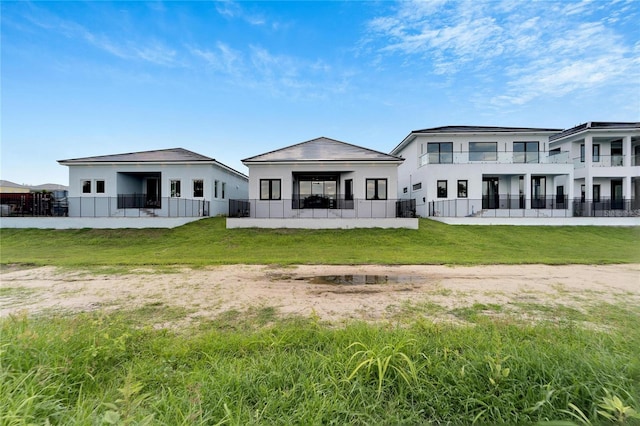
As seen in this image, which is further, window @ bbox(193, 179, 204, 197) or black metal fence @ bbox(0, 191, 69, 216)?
window @ bbox(193, 179, 204, 197)

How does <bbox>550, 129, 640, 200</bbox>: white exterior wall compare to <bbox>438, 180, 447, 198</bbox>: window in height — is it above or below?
above

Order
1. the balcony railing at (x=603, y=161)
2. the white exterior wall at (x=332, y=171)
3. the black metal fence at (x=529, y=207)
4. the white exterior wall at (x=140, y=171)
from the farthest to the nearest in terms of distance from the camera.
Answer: the balcony railing at (x=603, y=161), the black metal fence at (x=529, y=207), the white exterior wall at (x=140, y=171), the white exterior wall at (x=332, y=171)

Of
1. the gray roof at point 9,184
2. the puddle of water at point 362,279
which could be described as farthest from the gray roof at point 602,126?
the gray roof at point 9,184

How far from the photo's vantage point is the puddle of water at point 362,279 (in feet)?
25.7

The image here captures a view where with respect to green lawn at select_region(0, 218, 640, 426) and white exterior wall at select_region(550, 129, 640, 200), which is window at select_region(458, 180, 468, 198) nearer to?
white exterior wall at select_region(550, 129, 640, 200)

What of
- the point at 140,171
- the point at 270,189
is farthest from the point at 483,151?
the point at 140,171

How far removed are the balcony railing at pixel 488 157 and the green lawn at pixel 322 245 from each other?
7213mm

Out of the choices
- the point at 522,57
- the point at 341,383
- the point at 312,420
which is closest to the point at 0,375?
the point at 312,420

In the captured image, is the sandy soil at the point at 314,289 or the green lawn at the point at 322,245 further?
the green lawn at the point at 322,245

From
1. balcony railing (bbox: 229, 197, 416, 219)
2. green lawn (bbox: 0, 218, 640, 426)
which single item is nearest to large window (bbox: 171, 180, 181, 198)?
balcony railing (bbox: 229, 197, 416, 219)

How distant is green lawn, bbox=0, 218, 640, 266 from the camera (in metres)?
11.3

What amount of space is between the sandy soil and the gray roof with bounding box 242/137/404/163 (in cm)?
Result: 1282

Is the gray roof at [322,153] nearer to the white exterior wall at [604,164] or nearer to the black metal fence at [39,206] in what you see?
the black metal fence at [39,206]

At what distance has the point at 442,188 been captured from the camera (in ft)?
80.5
